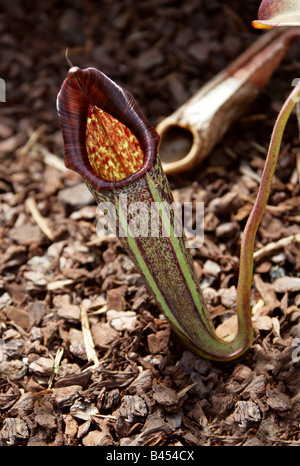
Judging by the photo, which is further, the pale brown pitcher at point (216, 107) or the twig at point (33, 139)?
the twig at point (33, 139)

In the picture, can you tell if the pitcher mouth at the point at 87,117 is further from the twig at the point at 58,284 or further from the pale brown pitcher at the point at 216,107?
the pale brown pitcher at the point at 216,107

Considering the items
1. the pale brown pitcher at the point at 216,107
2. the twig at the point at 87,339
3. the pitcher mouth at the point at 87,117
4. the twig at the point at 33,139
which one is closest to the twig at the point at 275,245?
the pale brown pitcher at the point at 216,107

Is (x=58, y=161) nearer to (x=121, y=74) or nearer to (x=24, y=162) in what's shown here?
(x=24, y=162)

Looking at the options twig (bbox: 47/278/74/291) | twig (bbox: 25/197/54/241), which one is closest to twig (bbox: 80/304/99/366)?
twig (bbox: 47/278/74/291)

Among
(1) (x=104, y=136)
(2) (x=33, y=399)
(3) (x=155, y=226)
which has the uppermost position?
(1) (x=104, y=136)

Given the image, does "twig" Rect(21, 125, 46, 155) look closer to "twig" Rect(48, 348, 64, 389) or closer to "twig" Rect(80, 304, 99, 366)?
"twig" Rect(80, 304, 99, 366)

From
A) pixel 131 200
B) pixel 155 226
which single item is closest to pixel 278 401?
pixel 155 226

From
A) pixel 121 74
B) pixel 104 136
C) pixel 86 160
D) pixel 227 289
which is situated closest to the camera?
pixel 86 160
